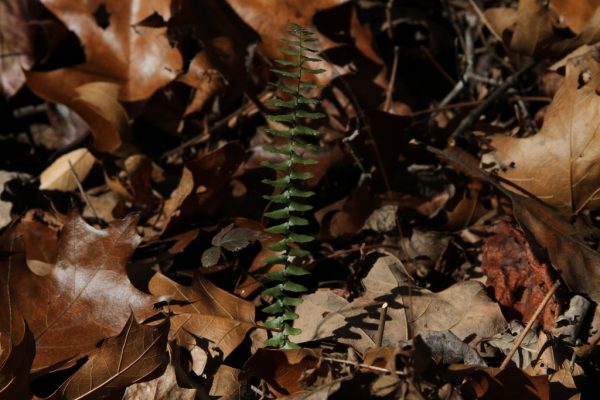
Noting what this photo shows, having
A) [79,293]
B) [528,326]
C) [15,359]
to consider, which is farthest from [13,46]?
[528,326]

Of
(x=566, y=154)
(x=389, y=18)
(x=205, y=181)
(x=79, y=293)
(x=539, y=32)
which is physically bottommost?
(x=79, y=293)

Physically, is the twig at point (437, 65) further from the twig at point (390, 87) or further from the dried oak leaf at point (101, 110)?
the dried oak leaf at point (101, 110)

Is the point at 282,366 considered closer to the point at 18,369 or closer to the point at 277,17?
the point at 18,369

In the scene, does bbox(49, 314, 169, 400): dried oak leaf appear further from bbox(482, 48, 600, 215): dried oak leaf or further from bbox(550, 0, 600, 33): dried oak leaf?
bbox(550, 0, 600, 33): dried oak leaf

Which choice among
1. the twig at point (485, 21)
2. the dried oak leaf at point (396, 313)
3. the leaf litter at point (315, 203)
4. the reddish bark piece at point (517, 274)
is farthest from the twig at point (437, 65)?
the dried oak leaf at point (396, 313)

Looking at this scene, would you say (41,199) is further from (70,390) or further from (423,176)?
(423,176)
